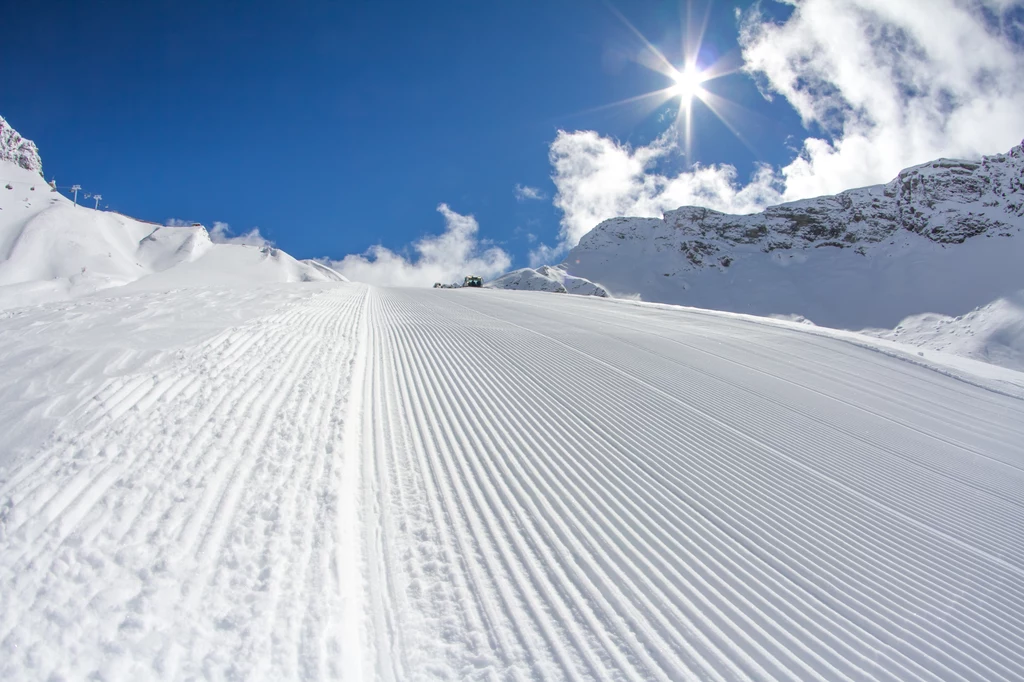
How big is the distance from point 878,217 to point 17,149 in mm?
246262

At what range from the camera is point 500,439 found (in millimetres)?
5969

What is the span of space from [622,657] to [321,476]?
10.0 ft

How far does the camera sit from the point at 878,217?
96938 mm

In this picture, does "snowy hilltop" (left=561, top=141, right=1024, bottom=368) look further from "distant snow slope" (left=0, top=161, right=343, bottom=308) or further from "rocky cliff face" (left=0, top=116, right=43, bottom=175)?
"rocky cliff face" (left=0, top=116, right=43, bottom=175)

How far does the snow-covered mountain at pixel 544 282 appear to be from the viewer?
359 feet

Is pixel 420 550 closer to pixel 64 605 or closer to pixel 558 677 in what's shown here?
pixel 558 677

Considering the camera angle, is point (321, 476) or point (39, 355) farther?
point (39, 355)

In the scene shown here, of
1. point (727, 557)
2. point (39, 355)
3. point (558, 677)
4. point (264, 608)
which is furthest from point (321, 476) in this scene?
point (39, 355)

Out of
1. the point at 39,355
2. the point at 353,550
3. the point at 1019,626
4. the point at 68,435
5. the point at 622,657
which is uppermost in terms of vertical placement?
the point at 39,355

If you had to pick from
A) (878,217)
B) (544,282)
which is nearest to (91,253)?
(544,282)

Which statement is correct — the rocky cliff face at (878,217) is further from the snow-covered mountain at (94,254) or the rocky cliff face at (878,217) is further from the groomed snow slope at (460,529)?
the groomed snow slope at (460,529)

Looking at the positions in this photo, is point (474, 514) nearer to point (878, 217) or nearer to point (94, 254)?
point (94, 254)

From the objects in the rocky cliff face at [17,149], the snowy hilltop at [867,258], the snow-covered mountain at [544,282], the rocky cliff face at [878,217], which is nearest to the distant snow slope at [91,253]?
the snow-covered mountain at [544,282]

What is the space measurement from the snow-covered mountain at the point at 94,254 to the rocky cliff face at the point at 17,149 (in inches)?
2791
